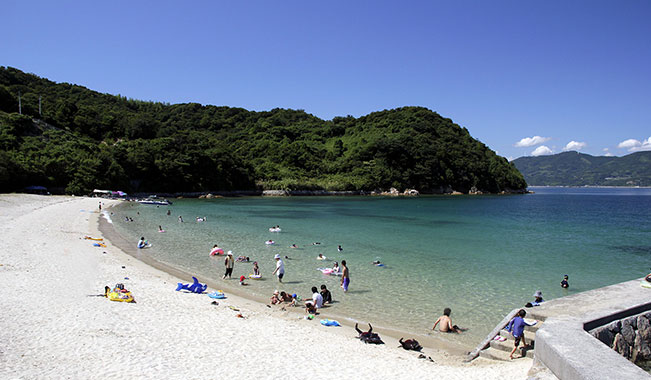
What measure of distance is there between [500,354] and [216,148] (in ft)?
329

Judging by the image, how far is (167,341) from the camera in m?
8.67

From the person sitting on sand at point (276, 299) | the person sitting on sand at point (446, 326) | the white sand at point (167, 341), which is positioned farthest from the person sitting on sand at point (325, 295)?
the person sitting on sand at point (446, 326)

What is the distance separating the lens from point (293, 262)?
2069 cm

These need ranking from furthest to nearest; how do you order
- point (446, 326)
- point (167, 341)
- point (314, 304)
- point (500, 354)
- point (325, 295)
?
point (325, 295), point (314, 304), point (446, 326), point (167, 341), point (500, 354)

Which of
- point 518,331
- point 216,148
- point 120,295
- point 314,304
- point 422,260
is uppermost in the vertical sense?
point 216,148

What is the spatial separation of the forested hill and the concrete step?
66.2 metres

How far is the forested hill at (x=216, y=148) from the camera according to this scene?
67.4 metres

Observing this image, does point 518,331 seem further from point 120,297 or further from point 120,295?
point 120,295

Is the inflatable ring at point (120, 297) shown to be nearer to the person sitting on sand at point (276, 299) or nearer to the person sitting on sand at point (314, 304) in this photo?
the person sitting on sand at point (276, 299)

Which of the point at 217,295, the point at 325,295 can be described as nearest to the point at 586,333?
the point at 325,295

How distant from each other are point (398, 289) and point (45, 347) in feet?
38.9

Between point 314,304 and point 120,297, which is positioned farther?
point 314,304

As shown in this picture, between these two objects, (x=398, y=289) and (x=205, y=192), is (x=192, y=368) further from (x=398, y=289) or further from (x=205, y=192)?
(x=205, y=192)

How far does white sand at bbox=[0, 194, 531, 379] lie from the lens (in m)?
7.02
